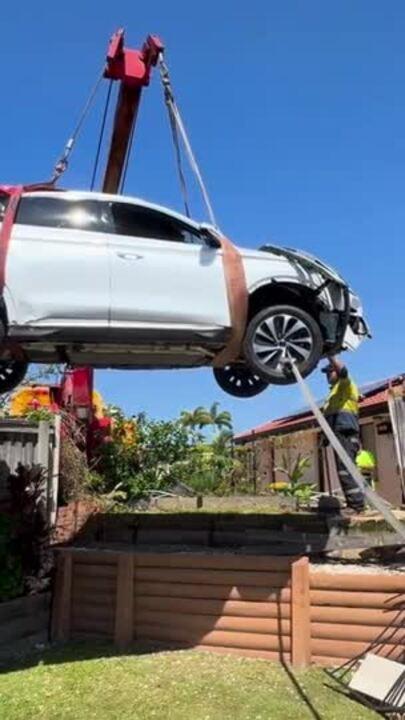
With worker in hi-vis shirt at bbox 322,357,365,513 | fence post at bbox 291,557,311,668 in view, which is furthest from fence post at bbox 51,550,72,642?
worker in hi-vis shirt at bbox 322,357,365,513

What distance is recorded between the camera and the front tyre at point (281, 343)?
6.63 metres

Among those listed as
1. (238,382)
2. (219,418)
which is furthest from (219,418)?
(238,382)

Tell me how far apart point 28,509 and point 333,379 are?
409cm

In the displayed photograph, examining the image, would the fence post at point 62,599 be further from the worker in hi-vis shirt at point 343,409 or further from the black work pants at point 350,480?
the worker in hi-vis shirt at point 343,409

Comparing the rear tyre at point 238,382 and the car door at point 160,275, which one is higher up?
the car door at point 160,275

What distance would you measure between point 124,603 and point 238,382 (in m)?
2.79

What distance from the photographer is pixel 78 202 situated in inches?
253

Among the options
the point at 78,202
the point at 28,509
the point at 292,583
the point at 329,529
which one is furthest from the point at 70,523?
the point at 78,202

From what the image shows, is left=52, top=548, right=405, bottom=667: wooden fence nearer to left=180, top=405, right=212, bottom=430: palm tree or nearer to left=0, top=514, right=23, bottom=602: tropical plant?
left=0, top=514, right=23, bottom=602: tropical plant

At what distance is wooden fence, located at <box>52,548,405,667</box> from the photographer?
5961 mm

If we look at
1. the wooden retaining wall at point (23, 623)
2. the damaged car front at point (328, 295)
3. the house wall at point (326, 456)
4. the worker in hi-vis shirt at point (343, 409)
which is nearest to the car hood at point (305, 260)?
the damaged car front at point (328, 295)

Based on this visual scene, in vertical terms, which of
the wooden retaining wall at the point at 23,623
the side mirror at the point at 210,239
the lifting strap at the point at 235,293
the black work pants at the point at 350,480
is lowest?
the wooden retaining wall at the point at 23,623

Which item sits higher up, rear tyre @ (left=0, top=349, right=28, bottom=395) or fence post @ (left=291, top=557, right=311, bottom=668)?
rear tyre @ (left=0, top=349, right=28, bottom=395)

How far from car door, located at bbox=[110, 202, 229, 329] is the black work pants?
10.4ft
